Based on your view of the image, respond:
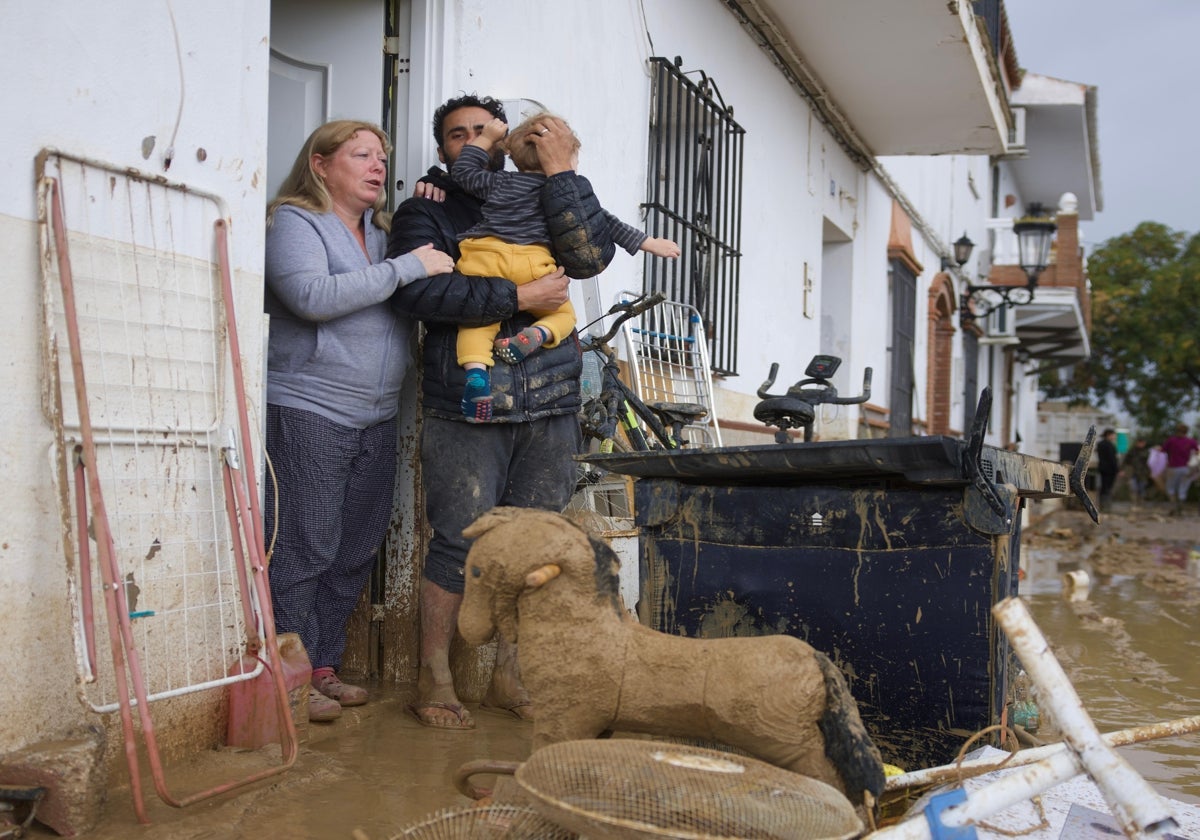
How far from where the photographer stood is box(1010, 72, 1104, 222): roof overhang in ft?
55.0

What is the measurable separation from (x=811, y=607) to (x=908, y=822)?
3.14 feet

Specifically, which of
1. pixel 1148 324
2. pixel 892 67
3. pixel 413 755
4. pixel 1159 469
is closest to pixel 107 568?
pixel 413 755

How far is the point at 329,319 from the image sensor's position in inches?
128

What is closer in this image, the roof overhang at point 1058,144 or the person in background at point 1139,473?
the roof overhang at point 1058,144

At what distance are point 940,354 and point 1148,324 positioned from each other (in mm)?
17815

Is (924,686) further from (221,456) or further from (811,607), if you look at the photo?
(221,456)

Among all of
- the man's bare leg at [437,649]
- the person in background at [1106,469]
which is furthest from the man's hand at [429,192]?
the person in background at [1106,469]

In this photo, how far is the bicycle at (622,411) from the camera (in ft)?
14.4

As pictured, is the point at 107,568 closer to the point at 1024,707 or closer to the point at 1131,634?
the point at 1024,707

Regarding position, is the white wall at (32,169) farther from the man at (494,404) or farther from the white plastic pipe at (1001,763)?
the white plastic pipe at (1001,763)

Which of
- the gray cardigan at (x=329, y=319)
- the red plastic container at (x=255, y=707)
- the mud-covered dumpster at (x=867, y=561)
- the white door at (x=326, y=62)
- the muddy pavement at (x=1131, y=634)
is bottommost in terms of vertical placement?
the muddy pavement at (x=1131, y=634)

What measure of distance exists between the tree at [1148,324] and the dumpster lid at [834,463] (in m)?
29.1

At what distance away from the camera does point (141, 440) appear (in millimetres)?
2674

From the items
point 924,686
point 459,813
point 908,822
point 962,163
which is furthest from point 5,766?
point 962,163
